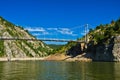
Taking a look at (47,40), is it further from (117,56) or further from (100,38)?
(117,56)

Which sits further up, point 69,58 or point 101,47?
point 101,47

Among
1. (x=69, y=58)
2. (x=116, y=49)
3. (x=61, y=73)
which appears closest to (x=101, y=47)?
(x=116, y=49)

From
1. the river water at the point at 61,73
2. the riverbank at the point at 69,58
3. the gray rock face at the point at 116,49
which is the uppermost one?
the gray rock face at the point at 116,49

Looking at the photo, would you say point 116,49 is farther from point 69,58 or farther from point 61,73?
point 61,73

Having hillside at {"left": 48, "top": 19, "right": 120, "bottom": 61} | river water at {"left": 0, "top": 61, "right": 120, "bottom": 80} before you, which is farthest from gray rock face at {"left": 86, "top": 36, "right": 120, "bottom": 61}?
river water at {"left": 0, "top": 61, "right": 120, "bottom": 80}

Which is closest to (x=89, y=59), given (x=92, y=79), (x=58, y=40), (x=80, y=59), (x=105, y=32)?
(x=80, y=59)

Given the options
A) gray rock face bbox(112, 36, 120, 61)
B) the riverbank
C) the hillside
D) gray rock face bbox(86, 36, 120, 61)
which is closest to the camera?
gray rock face bbox(112, 36, 120, 61)

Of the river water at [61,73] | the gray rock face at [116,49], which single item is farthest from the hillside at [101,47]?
the river water at [61,73]

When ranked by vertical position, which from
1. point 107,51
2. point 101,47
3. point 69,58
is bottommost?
point 69,58

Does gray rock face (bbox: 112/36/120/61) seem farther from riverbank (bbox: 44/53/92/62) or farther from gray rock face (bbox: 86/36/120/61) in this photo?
riverbank (bbox: 44/53/92/62)

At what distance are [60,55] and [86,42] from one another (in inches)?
626

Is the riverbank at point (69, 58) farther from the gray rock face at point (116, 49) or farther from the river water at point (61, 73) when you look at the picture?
the river water at point (61, 73)

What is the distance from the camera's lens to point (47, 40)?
149375 millimetres

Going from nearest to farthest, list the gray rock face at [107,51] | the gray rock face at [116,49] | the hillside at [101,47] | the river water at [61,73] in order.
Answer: the river water at [61,73] → the gray rock face at [116,49] → the gray rock face at [107,51] → the hillside at [101,47]
